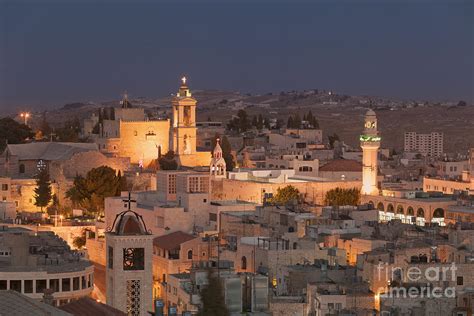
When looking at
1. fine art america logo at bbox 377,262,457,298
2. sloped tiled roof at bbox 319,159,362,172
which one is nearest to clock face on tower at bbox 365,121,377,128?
sloped tiled roof at bbox 319,159,362,172

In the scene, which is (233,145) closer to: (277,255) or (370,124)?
(370,124)

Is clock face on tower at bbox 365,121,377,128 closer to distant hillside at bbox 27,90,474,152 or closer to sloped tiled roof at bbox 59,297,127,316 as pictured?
→ sloped tiled roof at bbox 59,297,127,316

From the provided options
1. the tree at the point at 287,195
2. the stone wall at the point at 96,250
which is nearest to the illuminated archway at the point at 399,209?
the tree at the point at 287,195

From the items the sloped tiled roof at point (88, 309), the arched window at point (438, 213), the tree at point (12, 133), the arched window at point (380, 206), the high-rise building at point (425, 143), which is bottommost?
the sloped tiled roof at point (88, 309)

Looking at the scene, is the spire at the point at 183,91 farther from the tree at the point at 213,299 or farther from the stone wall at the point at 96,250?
the tree at the point at 213,299

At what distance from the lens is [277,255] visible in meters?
31.0

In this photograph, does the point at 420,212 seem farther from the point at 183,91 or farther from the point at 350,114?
the point at 350,114

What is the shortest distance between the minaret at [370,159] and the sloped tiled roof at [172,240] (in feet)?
36.7

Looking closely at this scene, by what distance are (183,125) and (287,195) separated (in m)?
10.6

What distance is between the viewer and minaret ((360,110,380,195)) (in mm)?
48156

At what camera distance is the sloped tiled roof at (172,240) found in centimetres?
3588

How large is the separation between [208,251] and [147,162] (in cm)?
2050

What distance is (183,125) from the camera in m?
55.7

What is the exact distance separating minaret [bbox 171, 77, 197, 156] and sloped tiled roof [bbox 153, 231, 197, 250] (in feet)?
55.6
